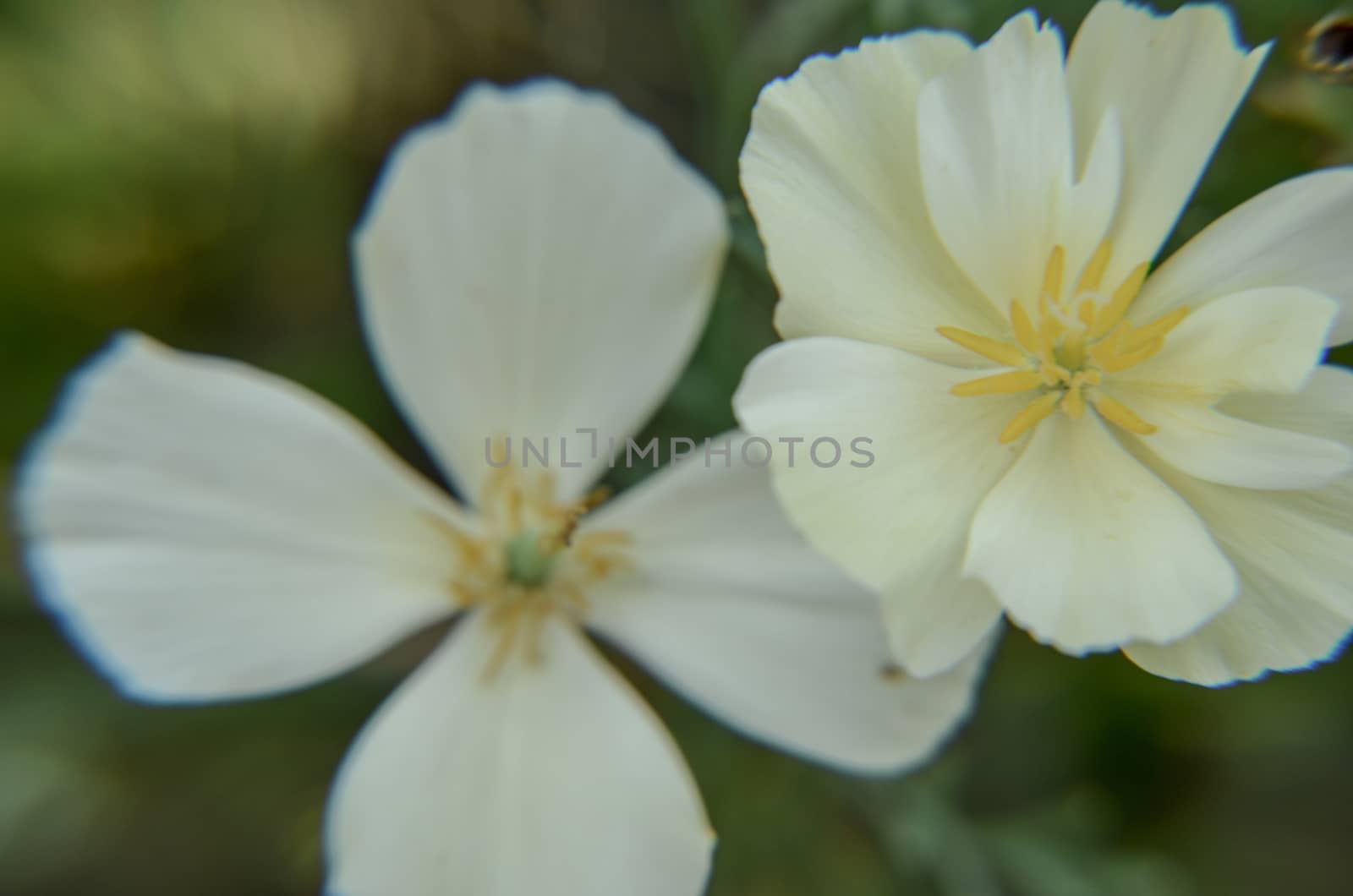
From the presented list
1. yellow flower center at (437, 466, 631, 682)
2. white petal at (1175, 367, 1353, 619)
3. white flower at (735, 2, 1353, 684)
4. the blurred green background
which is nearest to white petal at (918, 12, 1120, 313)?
white flower at (735, 2, 1353, 684)

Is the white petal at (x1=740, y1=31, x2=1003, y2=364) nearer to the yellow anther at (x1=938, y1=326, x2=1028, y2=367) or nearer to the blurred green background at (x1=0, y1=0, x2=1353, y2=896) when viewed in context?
the yellow anther at (x1=938, y1=326, x2=1028, y2=367)

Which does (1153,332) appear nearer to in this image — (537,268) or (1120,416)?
(1120,416)

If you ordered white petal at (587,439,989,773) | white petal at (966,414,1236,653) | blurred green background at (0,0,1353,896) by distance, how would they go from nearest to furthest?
1. white petal at (966,414,1236,653)
2. white petal at (587,439,989,773)
3. blurred green background at (0,0,1353,896)

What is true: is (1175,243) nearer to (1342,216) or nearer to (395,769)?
(1342,216)

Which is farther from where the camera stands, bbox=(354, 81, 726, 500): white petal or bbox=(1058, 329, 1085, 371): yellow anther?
bbox=(354, 81, 726, 500): white petal

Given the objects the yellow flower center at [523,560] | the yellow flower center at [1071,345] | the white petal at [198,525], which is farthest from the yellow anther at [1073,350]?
the white petal at [198,525]

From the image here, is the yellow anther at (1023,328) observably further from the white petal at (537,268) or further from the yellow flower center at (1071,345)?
the white petal at (537,268)

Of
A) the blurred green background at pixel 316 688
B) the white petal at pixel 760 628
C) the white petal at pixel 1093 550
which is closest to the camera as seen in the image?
the white petal at pixel 1093 550
